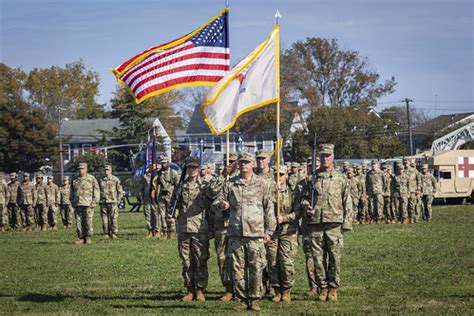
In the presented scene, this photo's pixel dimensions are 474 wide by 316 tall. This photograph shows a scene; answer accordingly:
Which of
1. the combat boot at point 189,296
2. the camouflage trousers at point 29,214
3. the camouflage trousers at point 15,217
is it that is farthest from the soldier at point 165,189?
the camouflage trousers at point 15,217

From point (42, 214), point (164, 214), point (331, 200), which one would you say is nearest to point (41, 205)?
point (42, 214)

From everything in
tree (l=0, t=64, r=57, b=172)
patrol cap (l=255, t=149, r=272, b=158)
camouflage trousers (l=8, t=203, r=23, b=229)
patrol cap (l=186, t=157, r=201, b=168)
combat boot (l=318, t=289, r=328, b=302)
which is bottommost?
combat boot (l=318, t=289, r=328, b=302)

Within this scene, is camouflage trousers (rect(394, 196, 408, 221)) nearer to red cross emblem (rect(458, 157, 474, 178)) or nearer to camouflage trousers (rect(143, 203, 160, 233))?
camouflage trousers (rect(143, 203, 160, 233))

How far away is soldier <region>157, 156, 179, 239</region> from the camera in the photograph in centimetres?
2441

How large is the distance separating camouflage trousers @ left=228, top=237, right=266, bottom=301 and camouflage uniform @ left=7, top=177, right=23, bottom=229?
23.4m

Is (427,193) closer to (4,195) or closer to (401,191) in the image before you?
(401,191)

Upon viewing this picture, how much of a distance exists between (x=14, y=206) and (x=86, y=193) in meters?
9.99

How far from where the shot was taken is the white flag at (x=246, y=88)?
13336 mm

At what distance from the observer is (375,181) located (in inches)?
1330

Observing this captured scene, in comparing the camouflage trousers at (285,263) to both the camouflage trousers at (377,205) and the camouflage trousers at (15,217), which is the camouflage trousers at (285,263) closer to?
the camouflage trousers at (377,205)

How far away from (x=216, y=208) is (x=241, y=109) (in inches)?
62.2

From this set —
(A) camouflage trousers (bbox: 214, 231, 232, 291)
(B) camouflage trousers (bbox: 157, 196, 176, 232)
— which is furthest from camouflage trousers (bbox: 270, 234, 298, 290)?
(B) camouflage trousers (bbox: 157, 196, 176, 232)

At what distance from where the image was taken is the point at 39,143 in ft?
259

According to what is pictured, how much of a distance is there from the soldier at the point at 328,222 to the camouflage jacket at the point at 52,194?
899 inches
